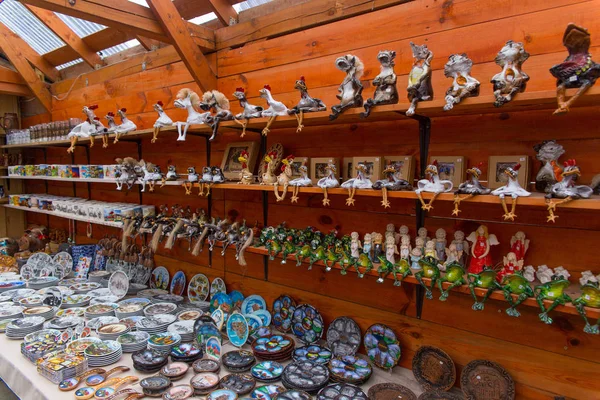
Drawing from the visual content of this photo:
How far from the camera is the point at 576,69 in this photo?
116cm

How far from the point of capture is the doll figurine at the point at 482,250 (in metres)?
1.51

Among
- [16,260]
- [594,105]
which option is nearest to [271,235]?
[594,105]

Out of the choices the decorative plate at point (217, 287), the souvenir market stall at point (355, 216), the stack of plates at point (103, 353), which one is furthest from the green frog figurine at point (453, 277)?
the stack of plates at point (103, 353)

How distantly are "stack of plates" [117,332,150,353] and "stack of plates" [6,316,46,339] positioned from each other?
605 mm

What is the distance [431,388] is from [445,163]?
0.99 m

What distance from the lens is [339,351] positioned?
6.45 ft

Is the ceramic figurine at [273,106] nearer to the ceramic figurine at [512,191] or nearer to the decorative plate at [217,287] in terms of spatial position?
the ceramic figurine at [512,191]

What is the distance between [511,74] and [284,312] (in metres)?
1.66

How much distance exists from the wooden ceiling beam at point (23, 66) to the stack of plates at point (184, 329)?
3022 millimetres

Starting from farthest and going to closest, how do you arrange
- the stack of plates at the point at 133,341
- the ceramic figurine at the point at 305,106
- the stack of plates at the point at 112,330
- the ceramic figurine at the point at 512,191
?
the stack of plates at the point at 112,330, the stack of plates at the point at 133,341, the ceramic figurine at the point at 305,106, the ceramic figurine at the point at 512,191

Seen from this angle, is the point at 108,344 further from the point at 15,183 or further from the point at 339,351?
the point at 15,183

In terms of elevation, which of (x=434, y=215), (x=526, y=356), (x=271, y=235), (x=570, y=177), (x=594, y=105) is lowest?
(x=526, y=356)

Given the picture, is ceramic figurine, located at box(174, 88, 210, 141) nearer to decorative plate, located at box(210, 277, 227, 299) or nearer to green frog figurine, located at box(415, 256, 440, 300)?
decorative plate, located at box(210, 277, 227, 299)

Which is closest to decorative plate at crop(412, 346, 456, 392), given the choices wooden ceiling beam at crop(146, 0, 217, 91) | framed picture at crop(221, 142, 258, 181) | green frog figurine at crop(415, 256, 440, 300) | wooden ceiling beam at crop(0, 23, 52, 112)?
green frog figurine at crop(415, 256, 440, 300)
